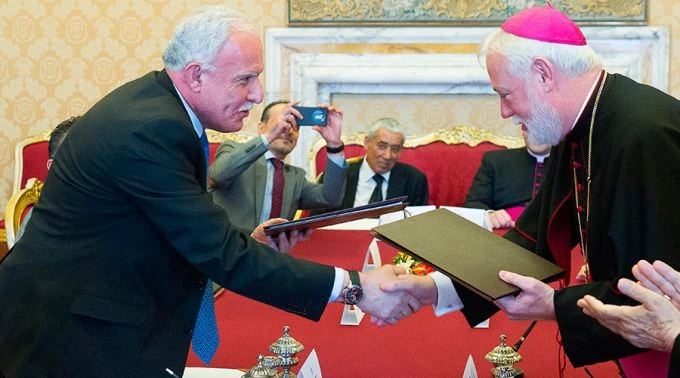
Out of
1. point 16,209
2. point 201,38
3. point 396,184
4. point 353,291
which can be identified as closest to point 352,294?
point 353,291

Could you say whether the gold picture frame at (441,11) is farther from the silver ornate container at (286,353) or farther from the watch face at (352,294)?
the silver ornate container at (286,353)

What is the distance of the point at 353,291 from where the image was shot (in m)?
2.39

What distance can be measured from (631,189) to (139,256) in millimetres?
1177

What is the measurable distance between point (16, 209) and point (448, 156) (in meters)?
3.06

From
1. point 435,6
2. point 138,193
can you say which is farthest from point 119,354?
point 435,6

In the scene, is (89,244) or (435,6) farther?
(435,6)

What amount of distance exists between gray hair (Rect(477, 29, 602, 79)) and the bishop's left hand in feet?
1.74

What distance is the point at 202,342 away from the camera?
238 cm

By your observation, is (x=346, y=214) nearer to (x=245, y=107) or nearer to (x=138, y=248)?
(x=245, y=107)

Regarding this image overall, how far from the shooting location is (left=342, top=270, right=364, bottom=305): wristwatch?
2373 millimetres

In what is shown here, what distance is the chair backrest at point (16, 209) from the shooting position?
10.7 ft

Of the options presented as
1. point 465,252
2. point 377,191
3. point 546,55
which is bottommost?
point 377,191

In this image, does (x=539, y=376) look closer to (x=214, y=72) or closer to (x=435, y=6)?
(x=214, y=72)

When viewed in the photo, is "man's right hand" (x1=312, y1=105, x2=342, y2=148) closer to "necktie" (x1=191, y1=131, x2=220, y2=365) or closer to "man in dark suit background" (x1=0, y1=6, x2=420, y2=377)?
"necktie" (x1=191, y1=131, x2=220, y2=365)
